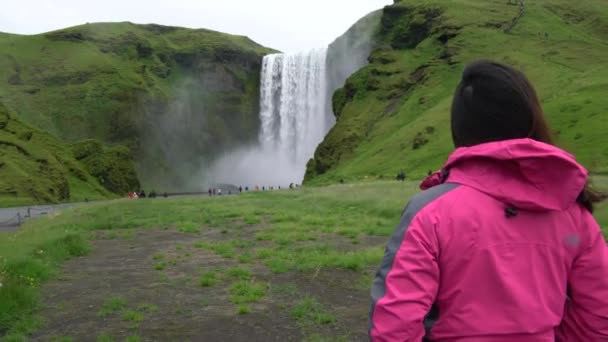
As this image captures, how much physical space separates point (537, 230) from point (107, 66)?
104637 millimetres

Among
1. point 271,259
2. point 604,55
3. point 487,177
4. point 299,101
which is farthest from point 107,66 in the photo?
point 487,177

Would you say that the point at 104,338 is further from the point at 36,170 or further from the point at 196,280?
the point at 36,170

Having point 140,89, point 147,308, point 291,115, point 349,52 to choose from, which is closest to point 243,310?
point 147,308

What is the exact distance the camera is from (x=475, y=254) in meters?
2.41

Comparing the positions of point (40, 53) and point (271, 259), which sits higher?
point (40, 53)

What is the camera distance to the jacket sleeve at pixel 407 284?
7.54 feet

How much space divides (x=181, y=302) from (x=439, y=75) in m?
64.2

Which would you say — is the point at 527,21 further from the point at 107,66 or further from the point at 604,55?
the point at 107,66

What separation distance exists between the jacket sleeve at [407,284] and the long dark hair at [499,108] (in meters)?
0.58

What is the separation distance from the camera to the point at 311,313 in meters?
8.62

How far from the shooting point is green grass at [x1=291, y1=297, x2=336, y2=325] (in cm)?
830

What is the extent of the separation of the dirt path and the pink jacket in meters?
5.30

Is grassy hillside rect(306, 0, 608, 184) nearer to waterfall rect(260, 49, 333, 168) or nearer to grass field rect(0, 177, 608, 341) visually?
waterfall rect(260, 49, 333, 168)

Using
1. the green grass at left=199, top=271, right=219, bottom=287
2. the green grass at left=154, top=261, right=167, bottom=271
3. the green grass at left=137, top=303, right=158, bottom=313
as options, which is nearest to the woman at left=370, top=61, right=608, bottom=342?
the green grass at left=137, top=303, right=158, bottom=313
